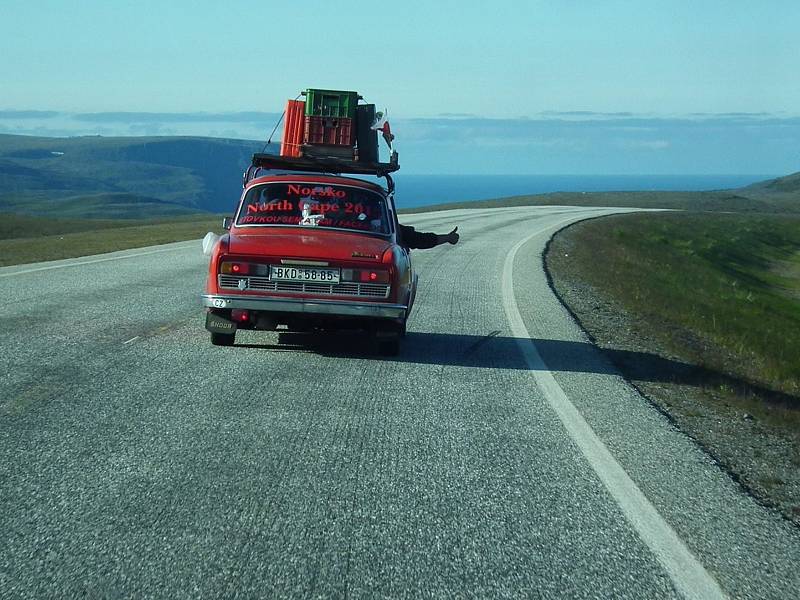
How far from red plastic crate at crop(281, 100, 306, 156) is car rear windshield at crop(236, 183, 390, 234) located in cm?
403

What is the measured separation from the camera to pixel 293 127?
1522 cm

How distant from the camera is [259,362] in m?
9.33

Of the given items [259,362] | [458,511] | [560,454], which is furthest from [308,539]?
[259,362]

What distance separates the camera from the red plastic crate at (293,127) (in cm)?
1488

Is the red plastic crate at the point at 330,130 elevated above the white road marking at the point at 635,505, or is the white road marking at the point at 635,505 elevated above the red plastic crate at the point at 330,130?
the red plastic crate at the point at 330,130

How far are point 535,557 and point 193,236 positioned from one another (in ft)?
95.0

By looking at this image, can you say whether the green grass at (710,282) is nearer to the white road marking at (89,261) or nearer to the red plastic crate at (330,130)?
the red plastic crate at (330,130)

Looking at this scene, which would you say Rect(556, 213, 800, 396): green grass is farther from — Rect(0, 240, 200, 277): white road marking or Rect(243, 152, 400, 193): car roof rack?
Rect(0, 240, 200, 277): white road marking

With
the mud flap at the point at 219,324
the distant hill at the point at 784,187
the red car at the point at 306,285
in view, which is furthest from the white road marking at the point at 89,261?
the distant hill at the point at 784,187

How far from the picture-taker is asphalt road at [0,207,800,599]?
4395 millimetres

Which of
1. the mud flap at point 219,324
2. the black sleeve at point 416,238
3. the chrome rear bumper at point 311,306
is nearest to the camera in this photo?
the chrome rear bumper at point 311,306

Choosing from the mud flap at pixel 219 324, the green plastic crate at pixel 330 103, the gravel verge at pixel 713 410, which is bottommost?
the gravel verge at pixel 713 410

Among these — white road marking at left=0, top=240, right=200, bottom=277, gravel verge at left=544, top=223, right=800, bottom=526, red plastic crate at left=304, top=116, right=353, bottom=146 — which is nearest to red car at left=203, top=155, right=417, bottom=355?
gravel verge at left=544, top=223, right=800, bottom=526

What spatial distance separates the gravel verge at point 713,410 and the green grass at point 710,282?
1.87ft
